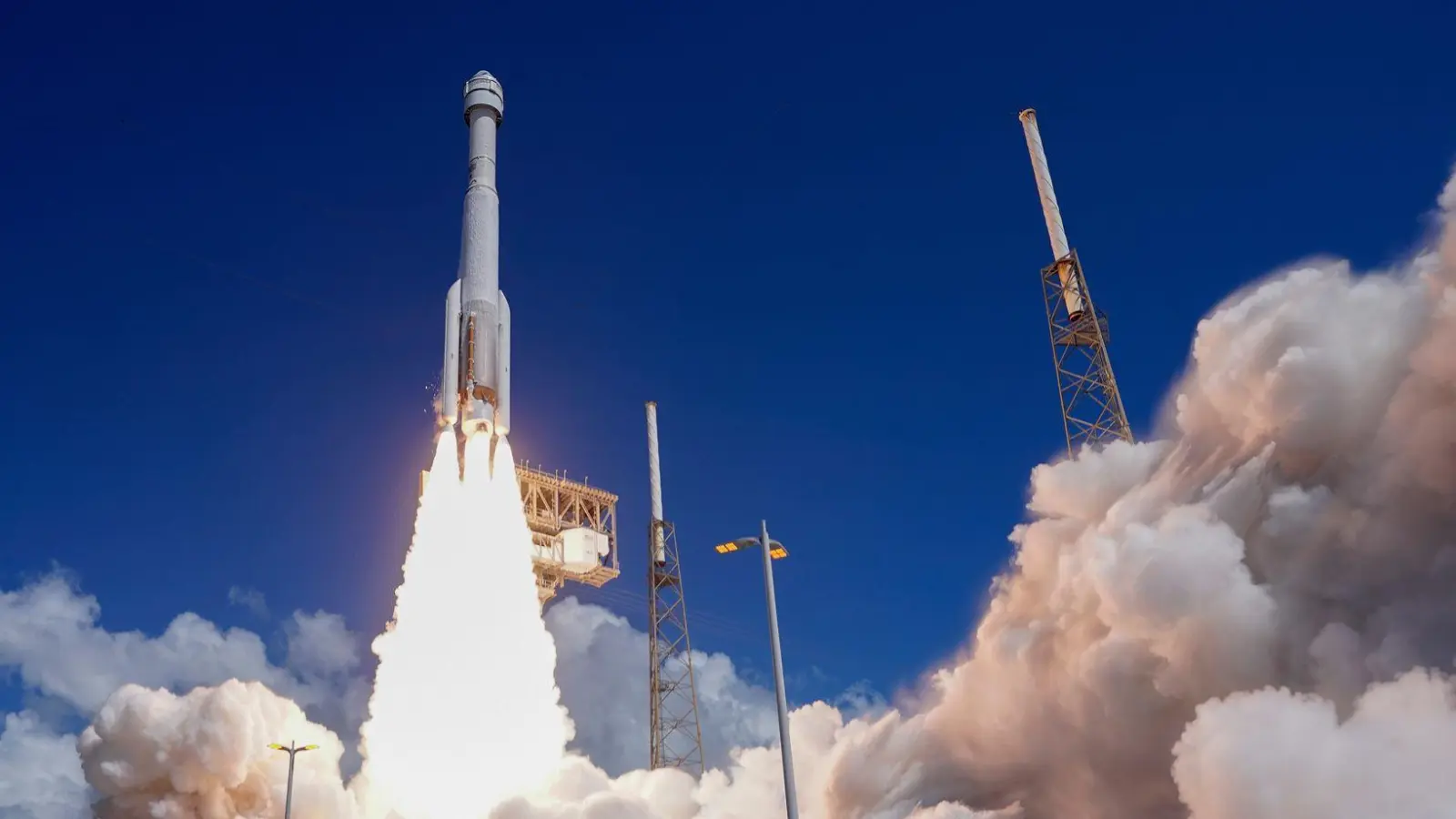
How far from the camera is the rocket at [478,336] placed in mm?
51500

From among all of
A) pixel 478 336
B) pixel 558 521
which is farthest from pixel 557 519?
pixel 478 336

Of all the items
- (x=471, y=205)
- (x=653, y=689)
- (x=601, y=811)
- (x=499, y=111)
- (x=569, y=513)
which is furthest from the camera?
(x=569, y=513)

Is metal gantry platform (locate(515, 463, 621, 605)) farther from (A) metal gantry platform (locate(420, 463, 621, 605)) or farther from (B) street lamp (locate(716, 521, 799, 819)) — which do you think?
(B) street lamp (locate(716, 521, 799, 819))

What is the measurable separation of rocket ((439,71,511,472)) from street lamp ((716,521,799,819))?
21326mm

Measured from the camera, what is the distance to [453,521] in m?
52.2

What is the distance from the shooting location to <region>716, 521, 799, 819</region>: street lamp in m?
31.4

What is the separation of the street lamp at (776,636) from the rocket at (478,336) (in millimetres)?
21326

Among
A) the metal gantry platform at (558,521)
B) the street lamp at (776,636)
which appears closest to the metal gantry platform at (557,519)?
the metal gantry platform at (558,521)

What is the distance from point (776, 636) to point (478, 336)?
24090 millimetres

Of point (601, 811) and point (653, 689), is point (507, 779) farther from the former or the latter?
point (653, 689)

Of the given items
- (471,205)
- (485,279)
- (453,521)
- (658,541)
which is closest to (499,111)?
(471,205)

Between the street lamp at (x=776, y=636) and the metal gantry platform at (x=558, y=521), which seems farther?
the metal gantry platform at (x=558, y=521)

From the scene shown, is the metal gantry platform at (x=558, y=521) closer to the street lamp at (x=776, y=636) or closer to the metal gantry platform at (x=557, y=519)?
the metal gantry platform at (x=557, y=519)

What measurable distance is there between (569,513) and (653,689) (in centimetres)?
1277
